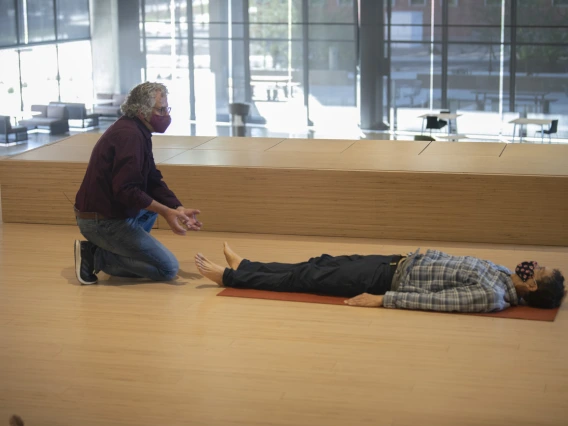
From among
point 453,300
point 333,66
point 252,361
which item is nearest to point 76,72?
point 333,66

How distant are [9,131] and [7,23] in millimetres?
2207

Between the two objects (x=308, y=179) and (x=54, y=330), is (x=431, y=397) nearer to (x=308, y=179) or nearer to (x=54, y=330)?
(x=54, y=330)

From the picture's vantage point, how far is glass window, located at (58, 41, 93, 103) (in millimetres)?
19172

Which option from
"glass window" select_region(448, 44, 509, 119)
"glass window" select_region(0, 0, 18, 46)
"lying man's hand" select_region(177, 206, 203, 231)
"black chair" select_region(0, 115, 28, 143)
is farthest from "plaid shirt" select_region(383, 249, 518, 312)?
"glass window" select_region(0, 0, 18, 46)

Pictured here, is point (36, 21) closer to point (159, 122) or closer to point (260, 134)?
point (260, 134)

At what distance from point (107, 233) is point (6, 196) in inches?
81.2

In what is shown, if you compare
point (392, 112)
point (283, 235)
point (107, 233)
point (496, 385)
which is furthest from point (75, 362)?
point (392, 112)

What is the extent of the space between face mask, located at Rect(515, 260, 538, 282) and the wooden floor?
0.82 ft

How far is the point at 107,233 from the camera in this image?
4.86 metres

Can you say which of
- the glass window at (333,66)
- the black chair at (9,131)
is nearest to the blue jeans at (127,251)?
the black chair at (9,131)

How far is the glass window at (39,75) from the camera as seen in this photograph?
17859 mm

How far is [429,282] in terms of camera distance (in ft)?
14.3

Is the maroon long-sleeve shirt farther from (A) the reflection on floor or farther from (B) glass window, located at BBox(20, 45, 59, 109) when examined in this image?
(B) glass window, located at BBox(20, 45, 59, 109)

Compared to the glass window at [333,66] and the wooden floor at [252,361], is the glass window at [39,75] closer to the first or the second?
the glass window at [333,66]
